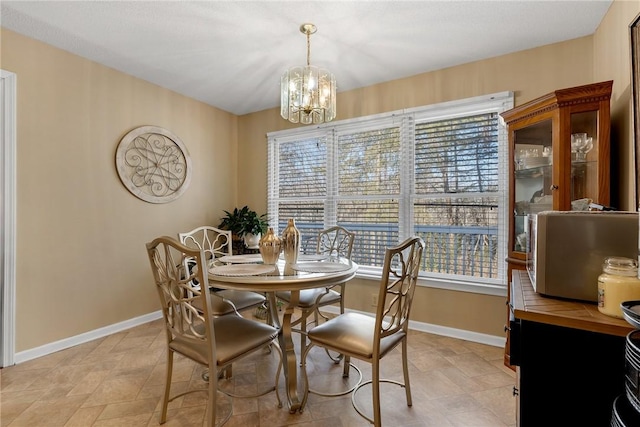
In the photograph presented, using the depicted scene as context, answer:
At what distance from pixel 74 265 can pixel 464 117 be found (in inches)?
147

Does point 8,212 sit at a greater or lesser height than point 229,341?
greater

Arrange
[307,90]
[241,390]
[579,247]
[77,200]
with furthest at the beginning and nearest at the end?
[77,200] → [307,90] → [241,390] → [579,247]

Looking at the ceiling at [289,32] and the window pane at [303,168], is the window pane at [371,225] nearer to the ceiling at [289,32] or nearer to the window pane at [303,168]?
the window pane at [303,168]

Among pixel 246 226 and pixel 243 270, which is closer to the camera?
pixel 243 270

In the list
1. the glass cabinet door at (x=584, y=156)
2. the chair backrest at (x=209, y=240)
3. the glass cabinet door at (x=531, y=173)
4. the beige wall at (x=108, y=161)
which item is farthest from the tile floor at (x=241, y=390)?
the glass cabinet door at (x=584, y=156)

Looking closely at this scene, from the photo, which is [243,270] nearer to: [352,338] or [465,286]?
[352,338]

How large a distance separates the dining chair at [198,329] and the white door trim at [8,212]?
61.6 inches

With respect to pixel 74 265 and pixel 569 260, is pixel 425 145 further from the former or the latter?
pixel 74 265

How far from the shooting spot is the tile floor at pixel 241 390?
178 centimetres

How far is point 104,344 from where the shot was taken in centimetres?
279

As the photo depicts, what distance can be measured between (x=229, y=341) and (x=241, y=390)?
2.10ft

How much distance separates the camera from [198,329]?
1.79 meters

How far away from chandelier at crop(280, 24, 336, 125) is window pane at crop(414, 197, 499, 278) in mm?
1480

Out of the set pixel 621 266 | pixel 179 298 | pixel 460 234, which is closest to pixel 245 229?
pixel 179 298
